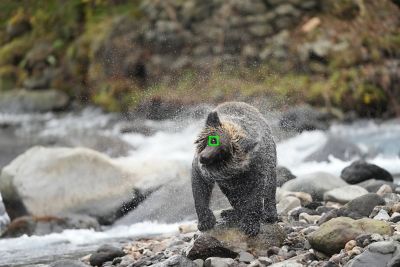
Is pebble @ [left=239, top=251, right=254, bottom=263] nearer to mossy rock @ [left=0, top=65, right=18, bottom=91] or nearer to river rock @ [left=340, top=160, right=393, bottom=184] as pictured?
river rock @ [left=340, top=160, right=393, bottom=184]

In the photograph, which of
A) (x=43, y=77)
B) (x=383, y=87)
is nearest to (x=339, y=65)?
(x=383, y=87)

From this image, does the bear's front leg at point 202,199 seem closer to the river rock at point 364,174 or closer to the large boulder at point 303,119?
the river rock at point 364,174

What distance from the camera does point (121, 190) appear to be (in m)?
11.3

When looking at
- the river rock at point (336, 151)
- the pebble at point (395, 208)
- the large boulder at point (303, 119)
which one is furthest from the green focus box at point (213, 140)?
the large boulder at point (303, 119)

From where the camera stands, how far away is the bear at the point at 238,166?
20.5ft

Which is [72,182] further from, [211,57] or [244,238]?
[211,57]

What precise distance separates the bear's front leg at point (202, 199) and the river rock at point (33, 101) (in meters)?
20.6

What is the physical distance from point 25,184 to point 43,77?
57.4 ft

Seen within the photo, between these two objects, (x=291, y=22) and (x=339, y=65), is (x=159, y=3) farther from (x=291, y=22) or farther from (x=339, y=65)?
(x=339, y=65)

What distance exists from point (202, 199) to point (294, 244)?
→ 3.36ft

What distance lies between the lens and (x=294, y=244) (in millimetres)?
6973

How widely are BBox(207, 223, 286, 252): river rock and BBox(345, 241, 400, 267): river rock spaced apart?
4.26ft

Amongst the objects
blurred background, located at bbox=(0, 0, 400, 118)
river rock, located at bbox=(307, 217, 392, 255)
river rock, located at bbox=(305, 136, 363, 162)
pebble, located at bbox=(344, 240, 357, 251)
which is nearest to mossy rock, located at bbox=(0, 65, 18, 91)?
blurred background, located at bbox=(0, 0, 400, 118)

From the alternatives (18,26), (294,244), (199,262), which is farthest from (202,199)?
(18,26)
